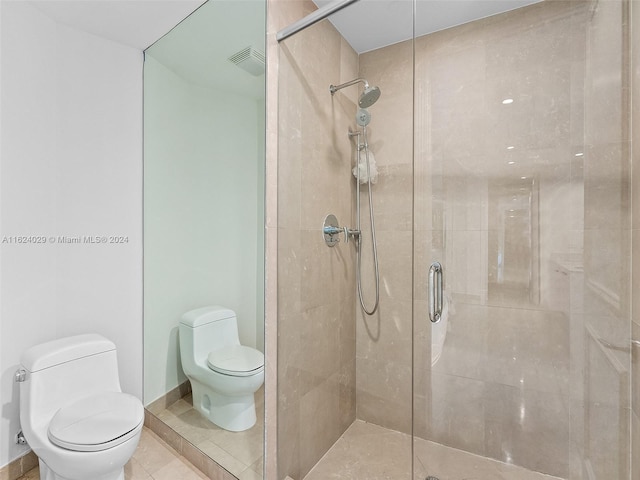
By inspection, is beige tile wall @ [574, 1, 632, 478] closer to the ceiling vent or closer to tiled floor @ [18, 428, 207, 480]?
the ceiling vent

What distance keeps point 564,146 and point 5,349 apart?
8.70ft

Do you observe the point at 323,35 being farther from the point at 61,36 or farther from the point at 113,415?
the point at 113,415

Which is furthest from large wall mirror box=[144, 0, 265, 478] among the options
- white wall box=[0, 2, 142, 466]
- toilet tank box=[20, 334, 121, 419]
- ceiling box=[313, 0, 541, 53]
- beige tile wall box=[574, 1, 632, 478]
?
beige tile wall box=[574, 1, 632, 478]

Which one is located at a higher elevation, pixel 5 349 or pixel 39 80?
pixel 39 80

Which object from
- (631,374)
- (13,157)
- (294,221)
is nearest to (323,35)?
(294,221)

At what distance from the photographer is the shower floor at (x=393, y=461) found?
132 cm

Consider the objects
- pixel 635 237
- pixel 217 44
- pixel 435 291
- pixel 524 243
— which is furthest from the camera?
pixel 217 44

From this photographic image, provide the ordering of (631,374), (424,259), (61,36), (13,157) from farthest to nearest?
(61,36), (13,157), (424,259), (631,374)

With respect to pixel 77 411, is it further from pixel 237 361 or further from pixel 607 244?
pixel 607 244

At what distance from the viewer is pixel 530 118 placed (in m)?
1.28

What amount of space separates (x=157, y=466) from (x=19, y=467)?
652 mm

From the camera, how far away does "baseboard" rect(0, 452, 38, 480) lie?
5.00 feet

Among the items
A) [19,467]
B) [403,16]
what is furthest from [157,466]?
[403,16]

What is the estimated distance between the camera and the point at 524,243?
130 cm
